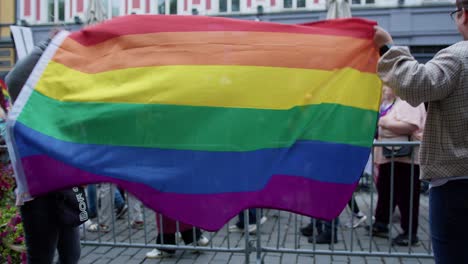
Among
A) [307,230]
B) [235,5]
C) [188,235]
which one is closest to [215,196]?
[188,235]

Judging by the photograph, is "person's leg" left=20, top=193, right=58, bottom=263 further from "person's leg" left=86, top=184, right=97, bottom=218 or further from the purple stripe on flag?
"person's leg" left=86, top=184, right=97, bottom=218

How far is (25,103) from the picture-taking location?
2.59 metres

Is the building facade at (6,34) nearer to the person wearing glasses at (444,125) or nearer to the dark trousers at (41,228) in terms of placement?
the dark trousers at (41,228)

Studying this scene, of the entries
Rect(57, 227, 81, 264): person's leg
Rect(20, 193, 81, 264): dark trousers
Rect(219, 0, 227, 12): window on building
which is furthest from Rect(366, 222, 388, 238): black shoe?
Rect(219, 0, 227, 12): window on building

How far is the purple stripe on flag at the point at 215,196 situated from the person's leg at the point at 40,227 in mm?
332

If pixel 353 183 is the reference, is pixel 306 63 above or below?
above

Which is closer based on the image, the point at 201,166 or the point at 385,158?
the point at 201,166

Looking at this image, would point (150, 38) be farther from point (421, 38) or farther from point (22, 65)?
point (421, 38)

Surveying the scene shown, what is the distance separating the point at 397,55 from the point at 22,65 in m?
2.12

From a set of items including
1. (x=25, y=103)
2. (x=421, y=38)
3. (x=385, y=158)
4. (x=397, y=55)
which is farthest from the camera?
(x=421, y=38)

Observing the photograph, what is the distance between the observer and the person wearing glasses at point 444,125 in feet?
7.09

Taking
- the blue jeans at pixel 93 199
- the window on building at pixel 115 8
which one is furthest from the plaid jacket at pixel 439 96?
the window on building at pixel 115 8

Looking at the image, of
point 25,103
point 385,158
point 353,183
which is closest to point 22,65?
point 25,103

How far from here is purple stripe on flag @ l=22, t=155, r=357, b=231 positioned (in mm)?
2572
